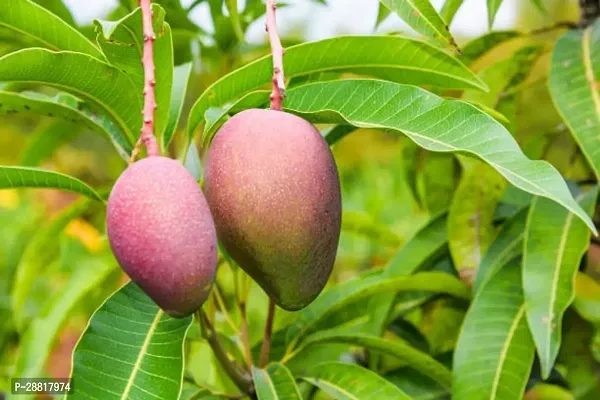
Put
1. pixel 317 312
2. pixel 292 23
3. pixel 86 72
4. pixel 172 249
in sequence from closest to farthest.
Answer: pixel 172 249
pixel 86 72
pixel 317 312
pixel 292 23

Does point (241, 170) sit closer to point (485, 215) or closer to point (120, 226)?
point (120, 226)

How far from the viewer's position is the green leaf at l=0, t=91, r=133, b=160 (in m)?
0.77

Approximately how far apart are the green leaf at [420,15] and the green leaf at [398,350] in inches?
13.0

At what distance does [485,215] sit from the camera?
3.20ft

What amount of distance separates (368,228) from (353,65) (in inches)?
18.4

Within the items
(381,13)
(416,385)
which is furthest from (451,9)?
(416,385)

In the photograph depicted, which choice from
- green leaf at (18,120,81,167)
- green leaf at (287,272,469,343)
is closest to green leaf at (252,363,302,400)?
green leaf at (287,272,469,343)

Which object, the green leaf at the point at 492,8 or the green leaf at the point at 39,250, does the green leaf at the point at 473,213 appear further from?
the green leaf at the point at 39,250

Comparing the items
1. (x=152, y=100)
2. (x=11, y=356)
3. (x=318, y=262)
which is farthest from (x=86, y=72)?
(x=11, y=356)

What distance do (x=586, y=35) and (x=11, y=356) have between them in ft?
3.96

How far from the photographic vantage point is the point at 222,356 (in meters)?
0.80

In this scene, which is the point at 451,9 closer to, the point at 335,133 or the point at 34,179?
the point at 335,133

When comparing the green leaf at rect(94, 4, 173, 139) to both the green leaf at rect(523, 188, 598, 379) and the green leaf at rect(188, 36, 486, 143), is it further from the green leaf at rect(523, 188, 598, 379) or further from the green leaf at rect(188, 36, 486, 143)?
the green leaf at rect(523, 188, 598, 379)

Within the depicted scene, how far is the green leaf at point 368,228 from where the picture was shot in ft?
3.85
